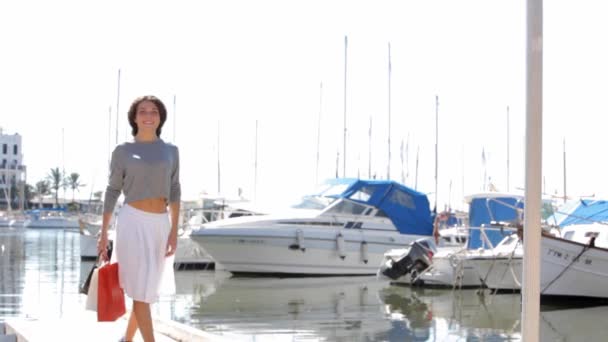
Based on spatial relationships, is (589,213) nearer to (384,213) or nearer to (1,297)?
(384,213)

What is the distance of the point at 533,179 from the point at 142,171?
107 inches

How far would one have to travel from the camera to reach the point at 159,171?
5785 millimetres

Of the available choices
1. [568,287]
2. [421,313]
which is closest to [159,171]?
[421,313]

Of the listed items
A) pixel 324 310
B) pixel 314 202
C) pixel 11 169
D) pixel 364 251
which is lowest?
pixel 324 310

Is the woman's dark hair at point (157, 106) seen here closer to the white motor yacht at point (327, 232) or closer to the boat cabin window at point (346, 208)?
the white motor yacht at point (327, 232)

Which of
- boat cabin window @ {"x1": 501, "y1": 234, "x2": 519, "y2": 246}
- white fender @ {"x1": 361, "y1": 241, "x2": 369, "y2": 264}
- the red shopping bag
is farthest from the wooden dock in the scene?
white fender @ {"x1": 361, "y1": 241, "x2": 369, "y2": 264}

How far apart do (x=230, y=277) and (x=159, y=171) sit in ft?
76.6

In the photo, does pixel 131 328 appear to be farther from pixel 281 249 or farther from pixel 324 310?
pixel 281 249

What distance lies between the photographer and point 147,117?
5887 mm

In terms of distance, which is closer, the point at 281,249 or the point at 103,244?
the point at 103,244

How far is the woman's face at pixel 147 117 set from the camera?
588 cm

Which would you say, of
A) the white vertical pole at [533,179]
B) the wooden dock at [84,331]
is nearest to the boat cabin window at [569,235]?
the wooden dock at [84,331]

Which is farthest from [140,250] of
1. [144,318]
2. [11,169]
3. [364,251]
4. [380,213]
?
[11,169]

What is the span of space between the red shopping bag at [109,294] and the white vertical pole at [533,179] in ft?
9.30
